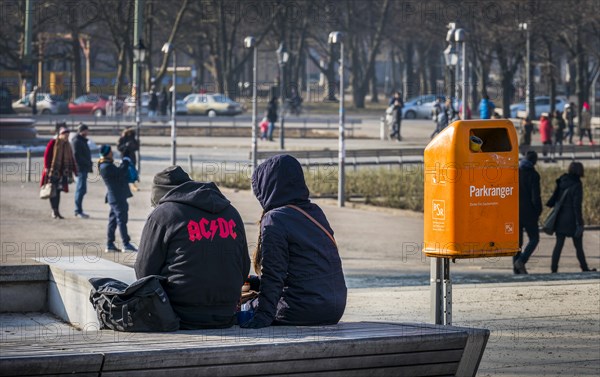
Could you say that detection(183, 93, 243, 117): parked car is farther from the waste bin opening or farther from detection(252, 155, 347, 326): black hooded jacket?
detection(252, 155, 347, 326): black hooded jacket

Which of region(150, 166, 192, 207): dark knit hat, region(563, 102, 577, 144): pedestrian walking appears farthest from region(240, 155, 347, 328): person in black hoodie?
region(563, 102, 577, 144): pedestrian walking

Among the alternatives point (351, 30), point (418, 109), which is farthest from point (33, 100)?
point (351, 30)

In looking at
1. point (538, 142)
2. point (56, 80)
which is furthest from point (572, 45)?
point (56, 80)

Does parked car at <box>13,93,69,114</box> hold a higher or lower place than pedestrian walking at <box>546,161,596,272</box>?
higher

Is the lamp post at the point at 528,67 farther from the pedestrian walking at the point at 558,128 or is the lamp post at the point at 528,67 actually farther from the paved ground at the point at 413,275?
the paved ground at the point at 413,275

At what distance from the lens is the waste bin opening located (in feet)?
25.7

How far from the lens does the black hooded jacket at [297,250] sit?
22.4ft

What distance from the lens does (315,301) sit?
6.88 metres

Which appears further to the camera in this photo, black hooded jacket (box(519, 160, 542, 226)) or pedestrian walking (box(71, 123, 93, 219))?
pedestrian walking (box(71, 123, 93, 219))

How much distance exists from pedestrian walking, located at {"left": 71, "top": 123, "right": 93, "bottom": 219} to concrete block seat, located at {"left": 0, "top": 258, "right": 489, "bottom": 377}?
15692mm

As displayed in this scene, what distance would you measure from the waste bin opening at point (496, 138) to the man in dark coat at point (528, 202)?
26.6 ft

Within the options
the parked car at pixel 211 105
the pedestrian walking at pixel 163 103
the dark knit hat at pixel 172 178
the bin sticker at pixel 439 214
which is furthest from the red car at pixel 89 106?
the bin sticker at pixel 439 214

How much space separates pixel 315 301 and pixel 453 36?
21881 millimetres

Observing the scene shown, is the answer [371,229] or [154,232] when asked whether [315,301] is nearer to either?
[154,232]
